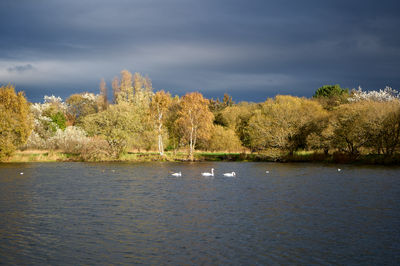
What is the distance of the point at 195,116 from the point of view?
80.9 meters

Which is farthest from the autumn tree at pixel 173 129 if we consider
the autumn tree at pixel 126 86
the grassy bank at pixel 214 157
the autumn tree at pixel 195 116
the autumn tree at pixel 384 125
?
the autumn tree at pixel 384 125

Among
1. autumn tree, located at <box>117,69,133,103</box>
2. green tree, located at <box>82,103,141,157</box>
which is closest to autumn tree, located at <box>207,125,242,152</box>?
green tree, located at <box>82,103,141,157</box>

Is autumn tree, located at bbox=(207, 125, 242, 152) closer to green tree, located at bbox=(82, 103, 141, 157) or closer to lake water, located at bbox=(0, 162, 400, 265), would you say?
green tree, located at bbox=(82, 103, 141, 157)

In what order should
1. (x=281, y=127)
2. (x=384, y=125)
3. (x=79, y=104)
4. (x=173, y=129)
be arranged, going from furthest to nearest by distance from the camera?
(x=79, y=104) → (x=173, y=129) → (x=281, y=127) → (x=384, y=125)

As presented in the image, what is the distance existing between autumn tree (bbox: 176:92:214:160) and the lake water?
39.0 metres

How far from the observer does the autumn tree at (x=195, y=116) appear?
79.6 meters

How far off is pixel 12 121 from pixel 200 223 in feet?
196

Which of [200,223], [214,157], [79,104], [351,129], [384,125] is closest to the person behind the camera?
[200,223]

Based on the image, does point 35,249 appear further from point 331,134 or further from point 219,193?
point 331,134

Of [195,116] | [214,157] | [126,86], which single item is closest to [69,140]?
[195,116]

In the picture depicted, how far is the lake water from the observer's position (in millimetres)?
17438

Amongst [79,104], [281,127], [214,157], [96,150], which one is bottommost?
[214,157]

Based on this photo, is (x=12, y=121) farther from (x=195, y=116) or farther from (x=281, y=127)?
(x=281, y=127)

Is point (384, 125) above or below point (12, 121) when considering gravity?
below
